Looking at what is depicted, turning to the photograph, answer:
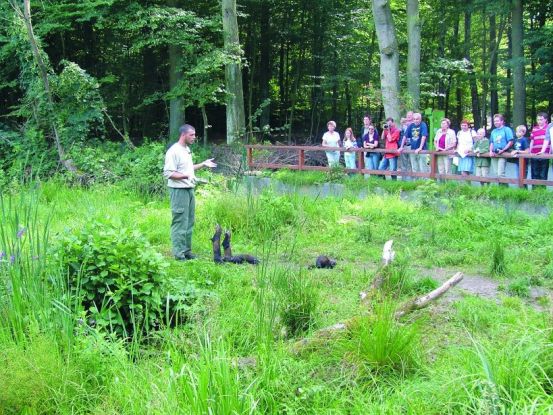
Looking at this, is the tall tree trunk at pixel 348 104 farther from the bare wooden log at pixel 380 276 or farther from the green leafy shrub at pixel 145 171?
the bare wooden log at pixel 380 276

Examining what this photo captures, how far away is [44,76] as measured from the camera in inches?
707

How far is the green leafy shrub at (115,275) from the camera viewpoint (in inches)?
207

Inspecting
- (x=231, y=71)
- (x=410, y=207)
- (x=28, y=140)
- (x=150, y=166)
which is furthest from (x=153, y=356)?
(x=231, y=71)

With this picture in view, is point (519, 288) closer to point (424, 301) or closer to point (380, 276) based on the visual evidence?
point (380, 276)

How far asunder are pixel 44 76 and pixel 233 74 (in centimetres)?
562

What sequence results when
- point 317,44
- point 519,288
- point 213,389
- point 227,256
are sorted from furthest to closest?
point 317,44 → point 227,256 → point 519,288 → point 213,389

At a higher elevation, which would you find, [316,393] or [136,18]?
[136,18]

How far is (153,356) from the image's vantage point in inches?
183

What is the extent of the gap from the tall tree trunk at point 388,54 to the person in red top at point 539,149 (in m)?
5.50

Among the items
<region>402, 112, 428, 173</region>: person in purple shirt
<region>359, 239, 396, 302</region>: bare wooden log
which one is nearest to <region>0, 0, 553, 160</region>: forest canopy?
<region>402, 112, 428, 173</region>: person in purple shirt

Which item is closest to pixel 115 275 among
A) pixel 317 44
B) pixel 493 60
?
pixel 317 44

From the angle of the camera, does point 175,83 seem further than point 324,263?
Yes

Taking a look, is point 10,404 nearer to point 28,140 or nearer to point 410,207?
point 410,207

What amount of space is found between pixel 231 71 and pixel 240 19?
9.12 metres
